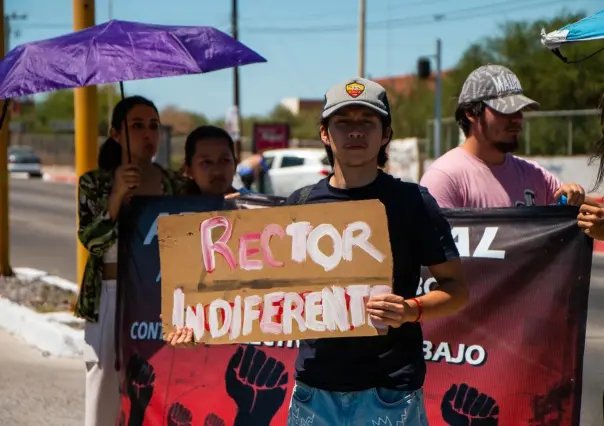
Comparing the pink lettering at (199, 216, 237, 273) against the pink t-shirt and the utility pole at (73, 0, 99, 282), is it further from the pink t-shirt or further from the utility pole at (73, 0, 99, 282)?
the utility pole at (73, 0, 99, 282)

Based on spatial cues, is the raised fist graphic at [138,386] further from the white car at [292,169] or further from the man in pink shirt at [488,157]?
the white car at [292,169]

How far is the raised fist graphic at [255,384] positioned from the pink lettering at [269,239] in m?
1.46

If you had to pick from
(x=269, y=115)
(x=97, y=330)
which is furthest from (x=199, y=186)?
(x=269, y=115)

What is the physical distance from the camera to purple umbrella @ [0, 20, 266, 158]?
4.49 meters

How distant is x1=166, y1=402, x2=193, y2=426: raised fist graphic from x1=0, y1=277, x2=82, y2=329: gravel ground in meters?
3.93

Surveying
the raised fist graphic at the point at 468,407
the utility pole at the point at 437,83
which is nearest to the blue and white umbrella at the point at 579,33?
the raised fist graphic at the point at 468,407

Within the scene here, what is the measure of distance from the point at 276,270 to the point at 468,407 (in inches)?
55.8

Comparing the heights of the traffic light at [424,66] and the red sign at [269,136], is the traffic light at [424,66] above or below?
above

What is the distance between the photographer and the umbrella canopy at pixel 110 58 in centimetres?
449

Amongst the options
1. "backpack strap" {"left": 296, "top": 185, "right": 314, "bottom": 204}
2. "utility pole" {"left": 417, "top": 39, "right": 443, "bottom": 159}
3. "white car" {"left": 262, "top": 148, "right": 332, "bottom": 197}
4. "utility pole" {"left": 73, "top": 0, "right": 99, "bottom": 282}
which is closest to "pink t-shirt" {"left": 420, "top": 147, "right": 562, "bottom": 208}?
"backpack strap" {"left": 296, "top": 185, "right": 314, "bottom": 204}

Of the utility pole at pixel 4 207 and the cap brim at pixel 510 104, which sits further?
the utility pole at pixel 4 207

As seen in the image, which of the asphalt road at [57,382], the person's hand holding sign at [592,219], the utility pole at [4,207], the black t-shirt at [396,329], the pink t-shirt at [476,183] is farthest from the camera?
the utility pole at [4,207]

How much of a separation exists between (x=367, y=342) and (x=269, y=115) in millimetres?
107087

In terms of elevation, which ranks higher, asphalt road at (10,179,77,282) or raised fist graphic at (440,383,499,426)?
raised fist graphic at (440,383,499,426)
